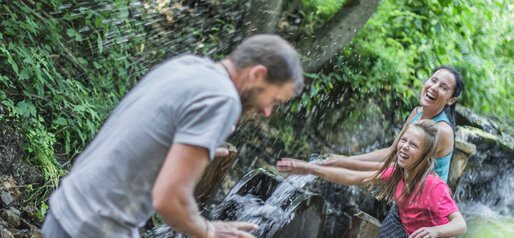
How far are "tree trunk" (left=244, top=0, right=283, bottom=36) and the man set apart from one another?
5138mm

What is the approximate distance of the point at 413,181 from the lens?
3760mm

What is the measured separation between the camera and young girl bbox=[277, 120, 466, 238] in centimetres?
359

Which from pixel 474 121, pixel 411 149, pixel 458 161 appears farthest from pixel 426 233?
pixel 474 121

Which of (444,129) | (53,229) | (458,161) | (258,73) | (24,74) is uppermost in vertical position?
(258,73)

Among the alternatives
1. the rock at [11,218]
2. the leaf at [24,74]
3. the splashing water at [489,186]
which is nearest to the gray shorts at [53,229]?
the rock at [11,218]

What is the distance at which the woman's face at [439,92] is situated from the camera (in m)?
4.43

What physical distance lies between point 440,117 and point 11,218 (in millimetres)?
3134

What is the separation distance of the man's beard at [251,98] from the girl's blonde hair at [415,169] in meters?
1.94

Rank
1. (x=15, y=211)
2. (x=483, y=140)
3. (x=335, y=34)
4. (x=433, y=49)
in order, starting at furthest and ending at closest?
(x=433, y=49), (x=335, y=34), (x=483, y=140), (x=15, y=211)

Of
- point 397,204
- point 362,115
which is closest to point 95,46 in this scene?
point 362,115

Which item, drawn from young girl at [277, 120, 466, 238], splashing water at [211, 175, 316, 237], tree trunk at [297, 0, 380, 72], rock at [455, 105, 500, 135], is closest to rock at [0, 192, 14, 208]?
splashing water at [211, 175, 316, 237]

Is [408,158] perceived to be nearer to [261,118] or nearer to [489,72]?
[261,118]

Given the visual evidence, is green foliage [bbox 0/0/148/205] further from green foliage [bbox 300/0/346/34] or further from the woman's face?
the woman's face

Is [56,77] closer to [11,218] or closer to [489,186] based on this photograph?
[11,218]
